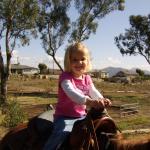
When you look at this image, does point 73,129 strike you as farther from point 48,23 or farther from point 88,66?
point 48,23

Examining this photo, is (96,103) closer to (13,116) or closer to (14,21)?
(13,116)

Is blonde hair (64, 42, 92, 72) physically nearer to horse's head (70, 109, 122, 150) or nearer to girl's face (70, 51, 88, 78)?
girl's face (70, 51, 88, 78)

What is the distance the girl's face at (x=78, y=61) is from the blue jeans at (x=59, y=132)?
511 millimetres

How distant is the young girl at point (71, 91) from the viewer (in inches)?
176

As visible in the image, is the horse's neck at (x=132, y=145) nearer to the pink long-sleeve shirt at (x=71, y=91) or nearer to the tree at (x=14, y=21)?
the pink long-sleeve shirt at (x=71, y=91)

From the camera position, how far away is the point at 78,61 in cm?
448

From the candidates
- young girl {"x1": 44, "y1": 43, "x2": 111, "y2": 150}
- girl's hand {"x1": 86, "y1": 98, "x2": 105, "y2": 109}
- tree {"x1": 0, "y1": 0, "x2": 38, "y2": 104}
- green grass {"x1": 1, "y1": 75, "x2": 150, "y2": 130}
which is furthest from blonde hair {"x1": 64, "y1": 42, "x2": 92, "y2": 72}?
tree {"x1": 0, "y1": 0, "x2": 38, "y2": 104}

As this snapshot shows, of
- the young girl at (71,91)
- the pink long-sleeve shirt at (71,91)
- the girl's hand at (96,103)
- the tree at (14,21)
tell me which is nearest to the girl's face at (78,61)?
the young girl at (71,91)

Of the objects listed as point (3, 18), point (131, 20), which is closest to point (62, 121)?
point (3, 18)

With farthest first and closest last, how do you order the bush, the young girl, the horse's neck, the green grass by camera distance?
the green grass < the bush < the young girl < the horse's neck

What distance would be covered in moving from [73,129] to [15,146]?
51.0 inches

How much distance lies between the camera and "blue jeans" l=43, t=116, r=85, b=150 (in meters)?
4.51

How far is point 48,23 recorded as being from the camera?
4609 cm

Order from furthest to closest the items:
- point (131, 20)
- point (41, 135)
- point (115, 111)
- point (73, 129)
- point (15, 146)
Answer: point (131, 20) < point (115, 111) < point (15, 146) < point (41, 135) < point (73, 129)
